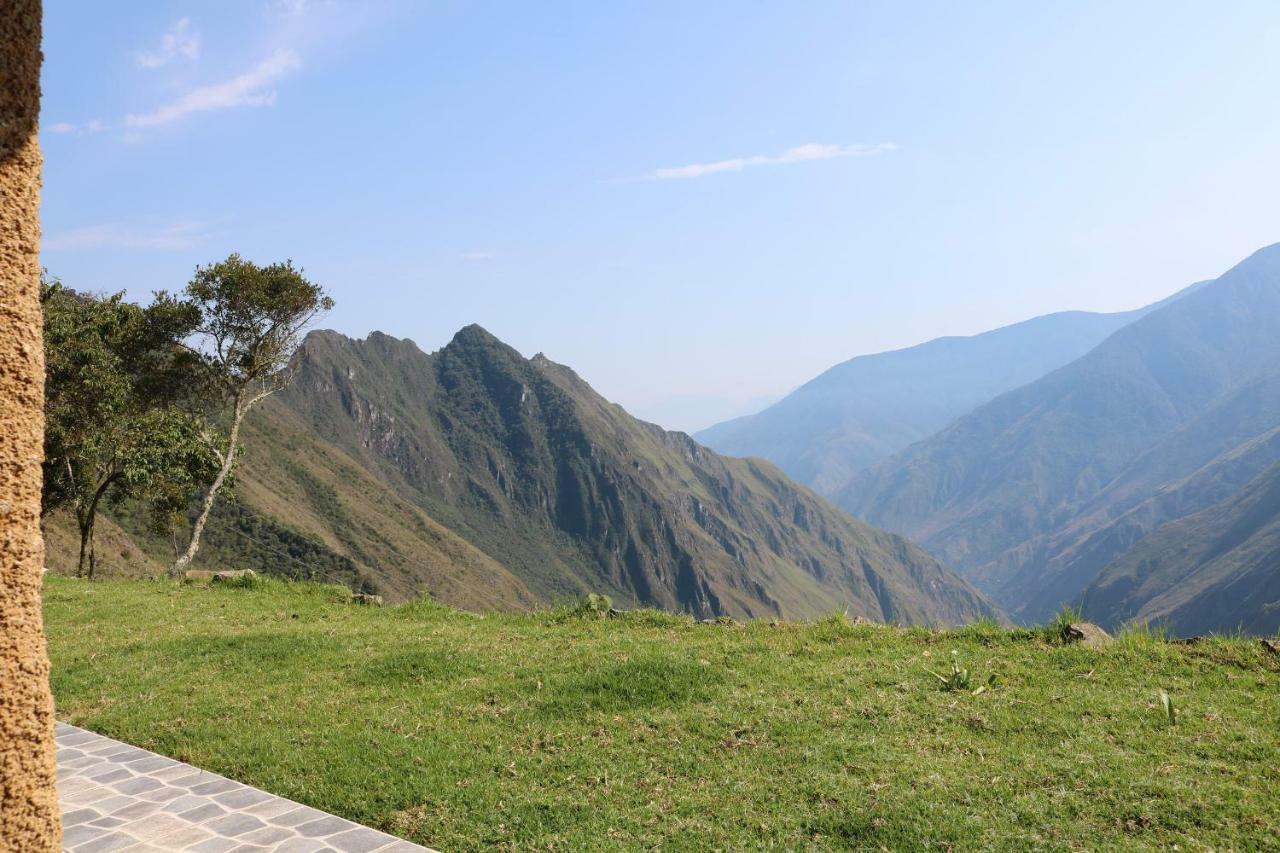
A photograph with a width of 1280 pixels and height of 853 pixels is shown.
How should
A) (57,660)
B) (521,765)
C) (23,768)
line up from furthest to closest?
(57,660), (521,765), (23,768)

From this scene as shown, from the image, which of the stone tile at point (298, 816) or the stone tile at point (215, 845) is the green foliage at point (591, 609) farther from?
the stone tile at point (215, 845)

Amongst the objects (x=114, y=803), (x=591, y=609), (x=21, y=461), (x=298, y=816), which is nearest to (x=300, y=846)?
(x=298, y=816)

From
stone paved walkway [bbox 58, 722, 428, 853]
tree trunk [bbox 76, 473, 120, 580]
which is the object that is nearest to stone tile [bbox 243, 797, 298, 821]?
stone paved walkway [bbox 58, 722, 428, 853]

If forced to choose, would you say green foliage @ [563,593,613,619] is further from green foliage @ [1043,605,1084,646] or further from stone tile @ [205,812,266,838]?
stone tile @ [205,812,266,838]

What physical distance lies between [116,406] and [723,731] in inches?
986

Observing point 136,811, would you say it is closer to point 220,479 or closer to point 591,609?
point 591,609

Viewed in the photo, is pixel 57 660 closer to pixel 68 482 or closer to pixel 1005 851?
pixel 1005 851

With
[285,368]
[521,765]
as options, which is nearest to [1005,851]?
[521,765]

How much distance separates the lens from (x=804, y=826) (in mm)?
6133

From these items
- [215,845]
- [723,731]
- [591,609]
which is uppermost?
[215,845]

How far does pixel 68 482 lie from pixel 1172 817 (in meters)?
30.2

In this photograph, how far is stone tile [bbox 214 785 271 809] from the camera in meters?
7.01

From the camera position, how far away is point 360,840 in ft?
20.6

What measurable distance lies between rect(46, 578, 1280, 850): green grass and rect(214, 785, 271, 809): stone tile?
7.0 inches
